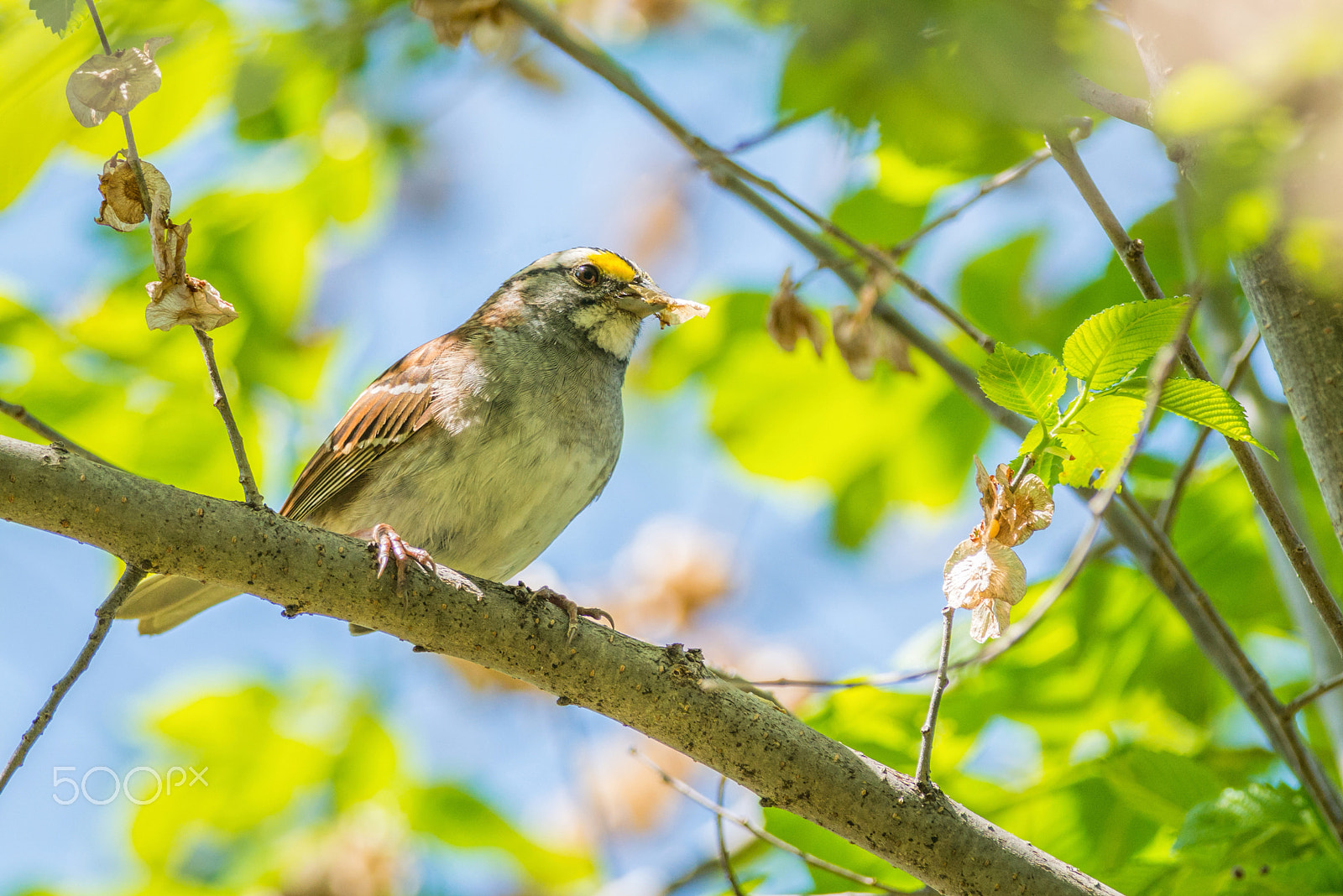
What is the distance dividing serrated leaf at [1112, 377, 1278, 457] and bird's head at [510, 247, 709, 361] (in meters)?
2.45

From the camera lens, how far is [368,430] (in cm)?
385

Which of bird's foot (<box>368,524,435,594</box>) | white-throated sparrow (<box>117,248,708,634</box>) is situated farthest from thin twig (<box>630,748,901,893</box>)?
white-throated sparrow (<box>117,248,708,634</box>)

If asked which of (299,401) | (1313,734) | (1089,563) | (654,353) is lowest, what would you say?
(1313,734)

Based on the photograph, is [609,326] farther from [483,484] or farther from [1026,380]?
[1026,380]

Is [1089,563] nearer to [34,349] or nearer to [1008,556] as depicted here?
[1008,556]

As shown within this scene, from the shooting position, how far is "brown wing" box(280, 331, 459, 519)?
379 cm

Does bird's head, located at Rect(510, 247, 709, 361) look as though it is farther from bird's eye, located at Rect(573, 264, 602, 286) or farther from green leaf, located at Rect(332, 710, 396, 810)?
green leaf, located at Rect(332, 710, 396, 810)

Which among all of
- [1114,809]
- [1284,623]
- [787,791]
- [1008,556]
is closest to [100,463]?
[787,791]

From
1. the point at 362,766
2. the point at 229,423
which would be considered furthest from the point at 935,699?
the point at 362,766

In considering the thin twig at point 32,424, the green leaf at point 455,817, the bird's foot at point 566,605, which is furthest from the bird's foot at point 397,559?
the green leaf at point 455,817

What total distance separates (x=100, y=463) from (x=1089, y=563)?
2862mm

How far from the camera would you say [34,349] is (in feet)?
11.2

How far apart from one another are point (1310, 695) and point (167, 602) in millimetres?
3432

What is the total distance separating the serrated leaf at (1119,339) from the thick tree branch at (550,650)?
0.94 m
